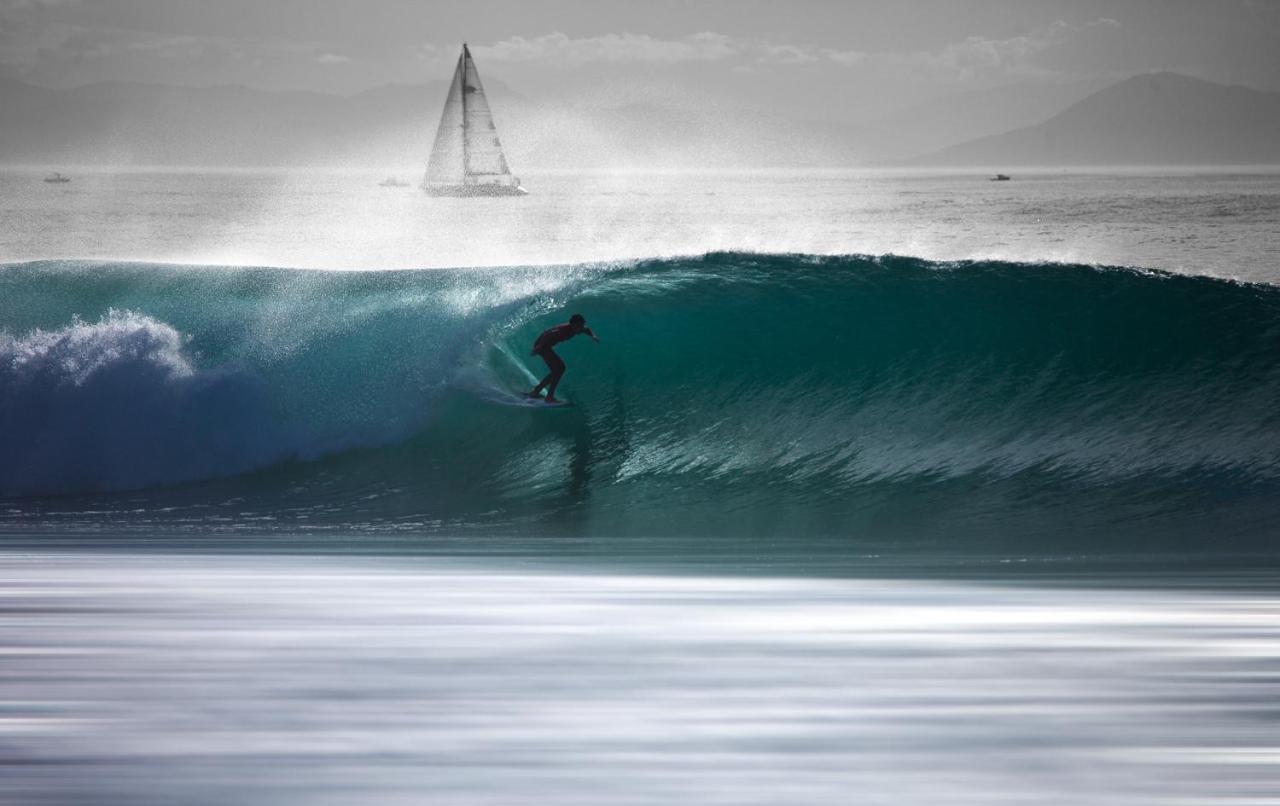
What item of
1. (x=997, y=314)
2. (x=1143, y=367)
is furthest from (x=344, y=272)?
(x=1143, y=367)

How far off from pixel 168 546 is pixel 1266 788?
5932 millimetres

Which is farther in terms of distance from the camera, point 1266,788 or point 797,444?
point 797,444

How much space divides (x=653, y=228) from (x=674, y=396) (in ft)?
146

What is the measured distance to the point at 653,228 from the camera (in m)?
55.8

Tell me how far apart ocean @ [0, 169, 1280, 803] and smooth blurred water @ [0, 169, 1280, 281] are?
62.0ft

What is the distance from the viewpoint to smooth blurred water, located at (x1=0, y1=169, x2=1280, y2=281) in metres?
41.0

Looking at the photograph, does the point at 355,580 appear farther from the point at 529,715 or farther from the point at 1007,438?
the point at 1007,438

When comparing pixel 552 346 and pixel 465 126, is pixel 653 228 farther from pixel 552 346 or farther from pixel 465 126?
pixel 552 346

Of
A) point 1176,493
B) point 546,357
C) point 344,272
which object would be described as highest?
point 344,272

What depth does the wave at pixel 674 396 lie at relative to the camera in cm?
955

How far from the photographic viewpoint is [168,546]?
26.1 ft

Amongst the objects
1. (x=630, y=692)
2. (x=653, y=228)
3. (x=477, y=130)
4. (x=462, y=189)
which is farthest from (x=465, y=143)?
(x=630, y=692)

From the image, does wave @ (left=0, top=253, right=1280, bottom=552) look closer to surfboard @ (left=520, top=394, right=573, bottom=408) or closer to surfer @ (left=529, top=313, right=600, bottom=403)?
surfboard @ (left=520, top=394, right=573, bottom=408)

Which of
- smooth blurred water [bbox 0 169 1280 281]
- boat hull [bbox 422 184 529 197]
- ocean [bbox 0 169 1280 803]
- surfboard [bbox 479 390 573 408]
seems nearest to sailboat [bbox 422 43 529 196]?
boat hull [bbox 422 184 529 197]
